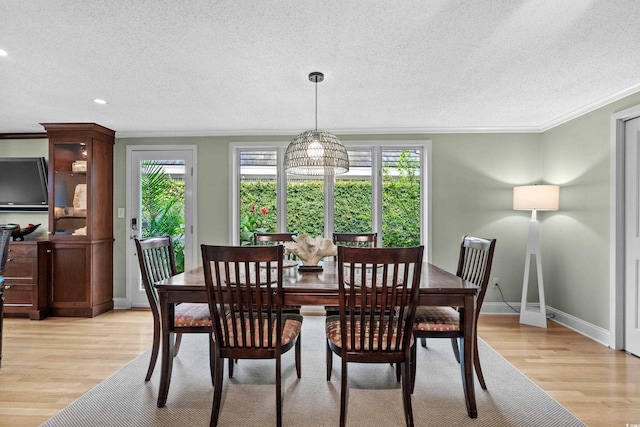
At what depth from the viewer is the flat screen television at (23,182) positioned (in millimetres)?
4457

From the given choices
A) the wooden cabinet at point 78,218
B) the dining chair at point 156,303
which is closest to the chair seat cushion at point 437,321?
the dining chair at point 156,303

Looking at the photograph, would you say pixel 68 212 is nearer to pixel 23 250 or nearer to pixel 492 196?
pixel 23 250

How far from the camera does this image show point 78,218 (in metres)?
4.22

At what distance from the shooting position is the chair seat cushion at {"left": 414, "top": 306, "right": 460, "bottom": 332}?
226cm

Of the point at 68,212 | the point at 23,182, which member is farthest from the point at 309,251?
the point at 23,182

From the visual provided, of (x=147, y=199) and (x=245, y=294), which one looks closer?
(x=245, y=294)

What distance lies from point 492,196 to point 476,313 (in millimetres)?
2382

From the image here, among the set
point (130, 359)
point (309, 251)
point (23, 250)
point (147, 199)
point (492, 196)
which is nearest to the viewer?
point (309, 251)

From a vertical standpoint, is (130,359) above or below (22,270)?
below

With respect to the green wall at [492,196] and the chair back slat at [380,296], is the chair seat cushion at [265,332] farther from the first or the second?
the green wall at [492,196]

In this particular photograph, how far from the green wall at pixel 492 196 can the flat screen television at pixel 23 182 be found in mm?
167

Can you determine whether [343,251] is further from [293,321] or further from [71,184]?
[71,184]

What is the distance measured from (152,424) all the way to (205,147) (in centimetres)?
326

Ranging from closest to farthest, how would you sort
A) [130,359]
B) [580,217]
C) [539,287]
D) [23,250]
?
[130,359] → [580,217] → [539,287] → [23,250]
